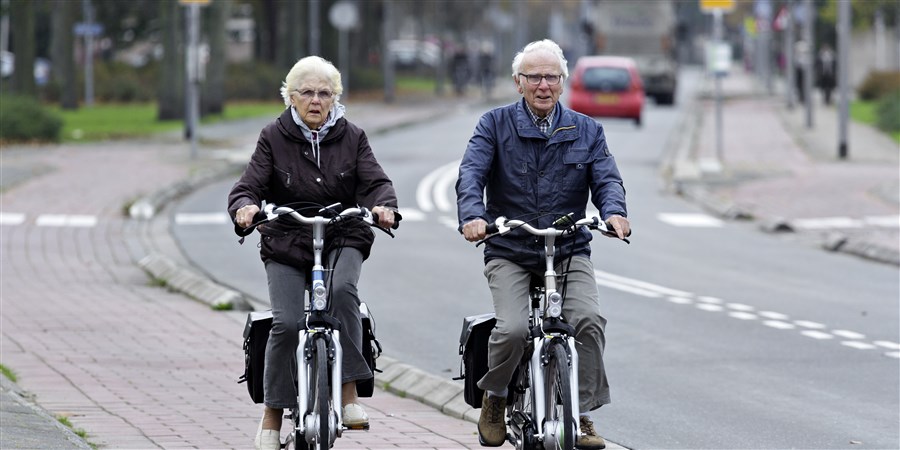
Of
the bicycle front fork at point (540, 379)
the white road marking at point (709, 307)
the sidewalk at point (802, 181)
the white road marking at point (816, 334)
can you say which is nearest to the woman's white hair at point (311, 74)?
the bicycle front fork at point (540, 379)

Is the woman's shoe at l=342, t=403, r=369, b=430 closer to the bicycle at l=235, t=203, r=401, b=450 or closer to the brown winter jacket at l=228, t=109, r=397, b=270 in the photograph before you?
the bicycle at l=235, t=203, r=401, b=450

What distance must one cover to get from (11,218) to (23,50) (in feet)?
71.1

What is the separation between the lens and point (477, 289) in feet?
44.9

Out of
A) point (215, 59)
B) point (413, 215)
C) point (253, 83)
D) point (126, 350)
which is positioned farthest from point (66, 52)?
point (126, 350)

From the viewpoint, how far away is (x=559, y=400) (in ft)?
20.2

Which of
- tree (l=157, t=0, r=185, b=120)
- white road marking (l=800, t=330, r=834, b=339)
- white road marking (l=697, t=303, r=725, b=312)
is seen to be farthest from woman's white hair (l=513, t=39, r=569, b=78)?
tree (l=157, t=0, r=185, b=120)

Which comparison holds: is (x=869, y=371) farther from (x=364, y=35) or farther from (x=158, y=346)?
(x=364, y=35)

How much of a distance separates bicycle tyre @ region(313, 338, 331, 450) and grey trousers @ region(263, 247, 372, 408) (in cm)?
32

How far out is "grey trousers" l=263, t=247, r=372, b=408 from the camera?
21.3 ft

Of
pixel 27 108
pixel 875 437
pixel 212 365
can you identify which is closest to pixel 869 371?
pixel 875 437

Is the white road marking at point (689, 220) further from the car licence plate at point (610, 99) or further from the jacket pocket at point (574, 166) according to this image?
the car licence plate at point (610, 99)

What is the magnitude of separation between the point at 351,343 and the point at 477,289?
7.15m

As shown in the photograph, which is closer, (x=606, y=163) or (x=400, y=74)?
(x=606, y=163)

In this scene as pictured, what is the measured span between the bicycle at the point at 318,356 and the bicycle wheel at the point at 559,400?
761mm
